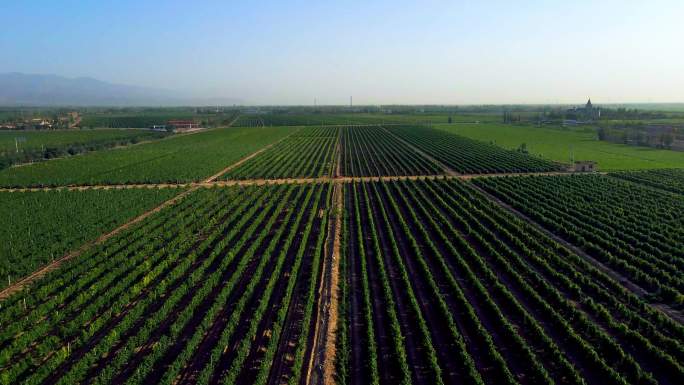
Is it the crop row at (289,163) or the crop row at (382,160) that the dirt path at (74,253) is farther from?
the crop row at (382,160)

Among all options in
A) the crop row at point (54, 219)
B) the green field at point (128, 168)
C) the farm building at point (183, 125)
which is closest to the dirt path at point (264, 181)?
the green field at point (128, 168)

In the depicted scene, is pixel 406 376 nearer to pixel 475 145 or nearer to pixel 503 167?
pixel 503 167

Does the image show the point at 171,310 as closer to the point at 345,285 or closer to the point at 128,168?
the point at 345,285

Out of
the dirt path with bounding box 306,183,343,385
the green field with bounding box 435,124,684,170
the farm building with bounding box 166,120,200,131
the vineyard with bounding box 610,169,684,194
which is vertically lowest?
the dirt path with bounding box 306,183,343,385

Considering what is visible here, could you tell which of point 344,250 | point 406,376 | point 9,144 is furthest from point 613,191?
point 9,144

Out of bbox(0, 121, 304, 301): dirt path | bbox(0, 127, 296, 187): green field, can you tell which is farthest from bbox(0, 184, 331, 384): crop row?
bbox(0, 127, 296, 187): green field

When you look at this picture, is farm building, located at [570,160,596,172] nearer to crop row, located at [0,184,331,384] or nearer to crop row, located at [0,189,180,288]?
crop row, located at [0,184,331,384]

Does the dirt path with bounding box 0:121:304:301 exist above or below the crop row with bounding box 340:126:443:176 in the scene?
below

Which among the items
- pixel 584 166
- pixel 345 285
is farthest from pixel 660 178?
pixel 345 285
